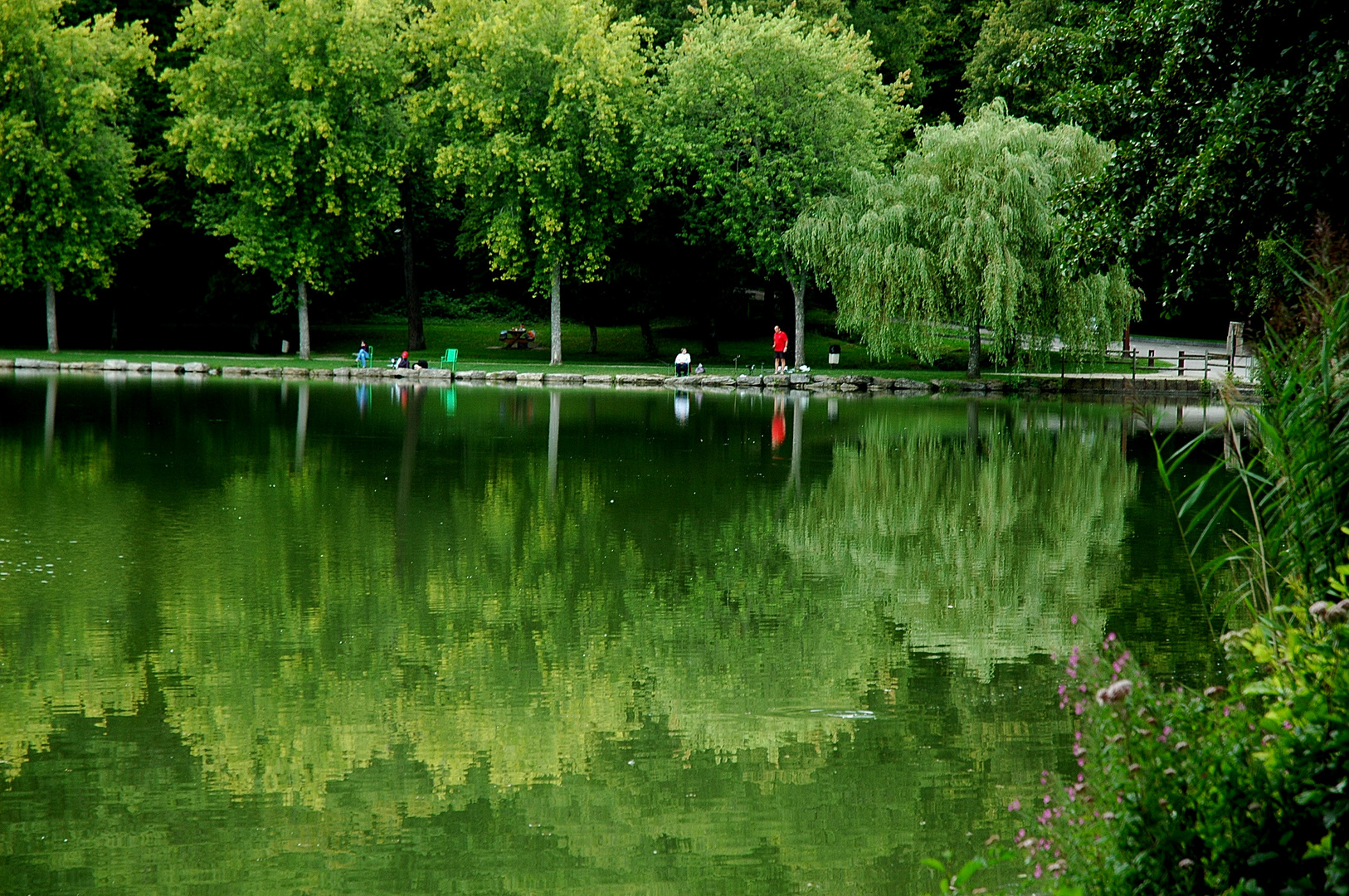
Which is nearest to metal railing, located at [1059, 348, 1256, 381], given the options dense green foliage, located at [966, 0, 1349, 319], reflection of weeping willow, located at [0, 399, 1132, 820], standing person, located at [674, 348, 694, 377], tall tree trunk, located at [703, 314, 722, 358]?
standing person, located at [674, 348, 694, 377]

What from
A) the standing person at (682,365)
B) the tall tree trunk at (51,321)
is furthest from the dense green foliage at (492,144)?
the standing person at (682,365)

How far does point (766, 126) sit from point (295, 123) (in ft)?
44.3

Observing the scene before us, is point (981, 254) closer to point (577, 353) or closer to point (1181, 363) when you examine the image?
point (1181, 363)

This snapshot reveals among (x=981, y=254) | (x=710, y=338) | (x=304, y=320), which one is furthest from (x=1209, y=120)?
(x=304, y=320)

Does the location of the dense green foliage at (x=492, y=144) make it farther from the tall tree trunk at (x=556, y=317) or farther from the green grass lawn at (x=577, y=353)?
the green grass lawn at (x=577, y=353)

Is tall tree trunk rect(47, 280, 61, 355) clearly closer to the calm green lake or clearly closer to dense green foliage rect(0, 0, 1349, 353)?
dense green foliage rect(0, 0, 1349, 353)

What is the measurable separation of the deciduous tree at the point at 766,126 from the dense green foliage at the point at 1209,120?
1911 centimetres

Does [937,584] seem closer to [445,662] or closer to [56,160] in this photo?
[445,662]

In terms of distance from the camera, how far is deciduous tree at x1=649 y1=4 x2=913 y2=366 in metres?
37.5

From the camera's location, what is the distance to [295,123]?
37688mm

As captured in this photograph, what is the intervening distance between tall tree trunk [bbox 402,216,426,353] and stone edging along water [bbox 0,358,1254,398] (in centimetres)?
503

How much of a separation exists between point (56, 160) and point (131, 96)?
569 centimetres

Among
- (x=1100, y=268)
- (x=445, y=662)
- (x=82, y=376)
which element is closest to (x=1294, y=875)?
(x=445, y=662)

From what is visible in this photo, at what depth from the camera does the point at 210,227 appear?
42188mm
